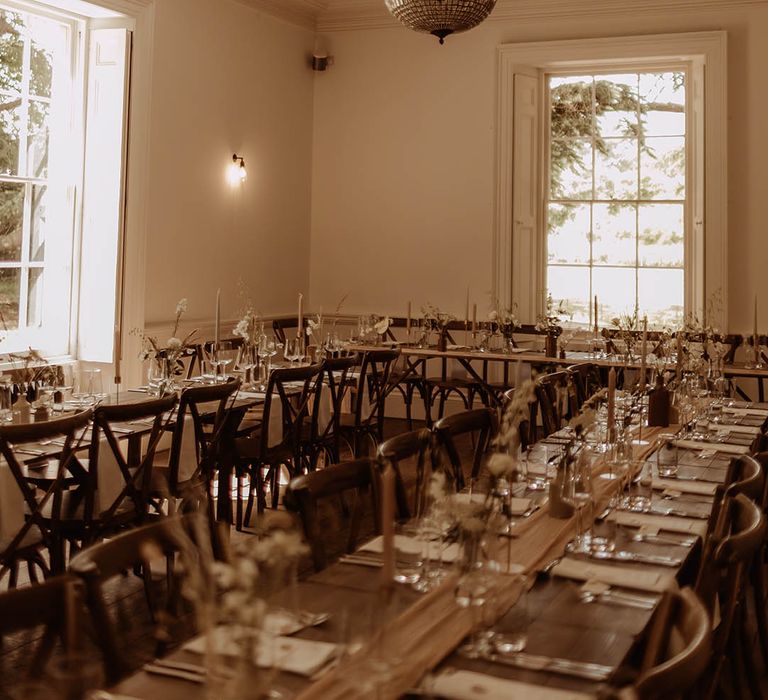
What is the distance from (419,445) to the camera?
11.6 feet

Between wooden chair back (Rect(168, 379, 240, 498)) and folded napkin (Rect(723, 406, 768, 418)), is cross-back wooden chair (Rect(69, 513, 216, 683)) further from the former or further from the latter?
folded napkin (Rect(723, 406, 768, 418))

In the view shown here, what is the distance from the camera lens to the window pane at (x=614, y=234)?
31.0 feet

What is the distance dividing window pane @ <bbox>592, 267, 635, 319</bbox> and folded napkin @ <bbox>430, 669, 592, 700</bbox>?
25.9ft

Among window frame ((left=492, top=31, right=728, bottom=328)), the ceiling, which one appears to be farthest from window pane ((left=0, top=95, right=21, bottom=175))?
window frame ((left=492, top=31, right=728, bottom=328))

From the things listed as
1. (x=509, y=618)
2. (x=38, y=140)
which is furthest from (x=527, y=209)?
(x=509, y=618)

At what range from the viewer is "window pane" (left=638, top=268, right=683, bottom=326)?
30.5 ft

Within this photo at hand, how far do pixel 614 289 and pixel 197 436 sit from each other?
5.72 metres

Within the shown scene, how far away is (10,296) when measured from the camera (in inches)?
289

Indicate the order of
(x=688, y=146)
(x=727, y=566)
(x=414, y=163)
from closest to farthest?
1. (x=727, y=566)
2. (x=688, y=146)
3. (x=414, y=163)

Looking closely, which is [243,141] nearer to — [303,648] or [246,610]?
[303,648]

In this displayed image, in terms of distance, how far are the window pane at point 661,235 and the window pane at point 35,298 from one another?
5.42 meters

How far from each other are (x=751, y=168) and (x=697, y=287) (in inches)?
45.5

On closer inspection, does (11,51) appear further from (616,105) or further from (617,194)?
(617,194)

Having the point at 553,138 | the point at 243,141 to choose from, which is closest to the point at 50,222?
the point at 243,141
